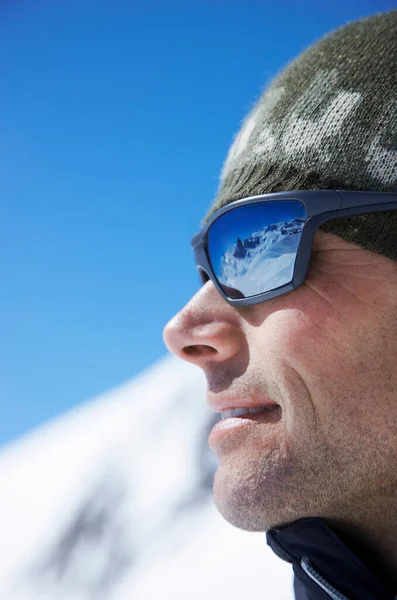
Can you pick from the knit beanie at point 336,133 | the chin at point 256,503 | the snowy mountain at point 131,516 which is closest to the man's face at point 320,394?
the chin at point 256,503

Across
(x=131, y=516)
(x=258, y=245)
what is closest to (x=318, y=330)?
(x=258, y=245)

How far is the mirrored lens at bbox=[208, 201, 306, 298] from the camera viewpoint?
5.34ft

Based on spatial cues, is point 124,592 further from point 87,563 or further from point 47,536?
point 47,536

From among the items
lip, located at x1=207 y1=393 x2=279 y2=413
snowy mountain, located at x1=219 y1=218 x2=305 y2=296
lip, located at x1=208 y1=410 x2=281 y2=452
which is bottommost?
lip, located at x1=208 y1=410 x2=281 y2=452

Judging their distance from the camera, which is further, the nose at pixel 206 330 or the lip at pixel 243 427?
the nose at pixel 206 330

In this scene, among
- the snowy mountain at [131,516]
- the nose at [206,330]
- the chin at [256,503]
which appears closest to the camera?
the chin at [256,503]

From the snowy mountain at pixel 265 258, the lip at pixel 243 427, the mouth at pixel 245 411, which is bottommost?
the lip at pixel 243 427

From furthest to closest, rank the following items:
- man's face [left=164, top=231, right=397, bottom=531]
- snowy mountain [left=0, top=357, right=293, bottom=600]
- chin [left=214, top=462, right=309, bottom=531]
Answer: snowy mountain [left=0, top=357, right=293, bottom=600]
chin [left=214, top=462, right=309, bottom=531]
man's face [left=164, top=231, right=397, bottom=531]

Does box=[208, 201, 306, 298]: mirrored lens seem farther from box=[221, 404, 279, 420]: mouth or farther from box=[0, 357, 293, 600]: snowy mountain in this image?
box=[0, 357, 293, 600]: snowy mountain

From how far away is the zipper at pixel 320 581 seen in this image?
1.62 metres

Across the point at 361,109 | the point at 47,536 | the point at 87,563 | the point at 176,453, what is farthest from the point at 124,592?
the point at 361,109

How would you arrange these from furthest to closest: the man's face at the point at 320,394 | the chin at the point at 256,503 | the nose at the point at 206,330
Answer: the nose at the point at 206,330 → the chin at the point at 256,503 → the man's face at the point at 320,394

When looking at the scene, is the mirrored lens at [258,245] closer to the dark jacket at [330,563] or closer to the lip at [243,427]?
the lip at [243,427]

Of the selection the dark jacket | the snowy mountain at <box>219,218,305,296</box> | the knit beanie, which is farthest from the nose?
the dark jacket
